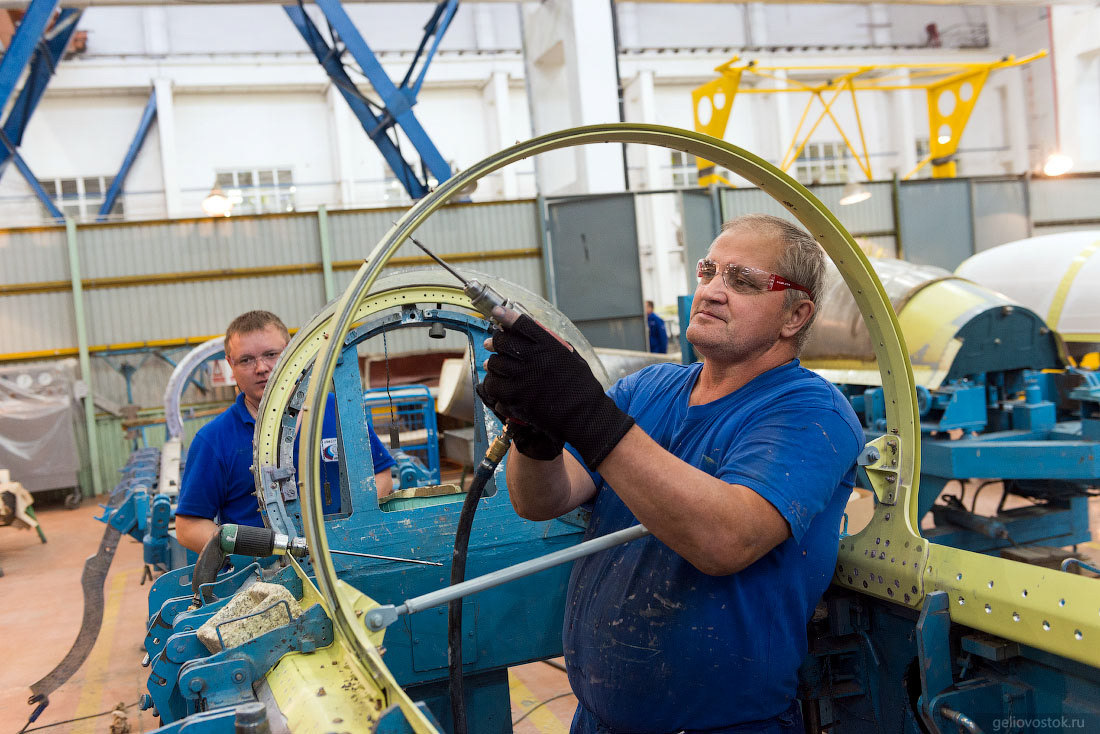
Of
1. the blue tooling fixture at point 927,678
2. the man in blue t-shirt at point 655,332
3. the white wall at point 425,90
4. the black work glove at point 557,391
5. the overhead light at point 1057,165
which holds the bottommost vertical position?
the blue tooling fixture at point 927,678

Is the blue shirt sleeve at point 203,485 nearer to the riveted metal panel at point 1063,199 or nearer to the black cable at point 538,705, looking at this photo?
the black cable at point 538,705

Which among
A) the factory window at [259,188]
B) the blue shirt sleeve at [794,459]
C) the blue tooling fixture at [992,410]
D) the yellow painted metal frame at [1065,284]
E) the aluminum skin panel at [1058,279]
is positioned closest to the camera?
the blue shirt sleeve at [794,459]

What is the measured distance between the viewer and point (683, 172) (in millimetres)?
18453

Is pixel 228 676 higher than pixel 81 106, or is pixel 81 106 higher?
pixel 81 106

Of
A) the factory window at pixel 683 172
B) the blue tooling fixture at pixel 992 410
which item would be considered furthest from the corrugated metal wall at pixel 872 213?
the blue tooling fixture at pixel 992 410

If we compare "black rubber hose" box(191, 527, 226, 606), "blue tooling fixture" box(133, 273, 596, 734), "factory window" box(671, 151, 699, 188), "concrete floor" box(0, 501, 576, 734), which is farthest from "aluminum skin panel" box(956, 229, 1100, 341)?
"factory window" box(671, 151, 699, 188)

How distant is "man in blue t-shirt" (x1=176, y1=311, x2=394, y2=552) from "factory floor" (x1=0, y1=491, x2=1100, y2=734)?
1484 millimetres

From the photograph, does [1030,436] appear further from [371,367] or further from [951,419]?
[371,367]

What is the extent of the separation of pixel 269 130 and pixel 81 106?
3476 millimetres

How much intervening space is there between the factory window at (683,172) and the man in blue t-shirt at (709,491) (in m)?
17.2

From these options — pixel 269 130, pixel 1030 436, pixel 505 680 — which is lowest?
pixel 505 680

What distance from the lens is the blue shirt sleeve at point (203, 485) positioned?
2.85 meters

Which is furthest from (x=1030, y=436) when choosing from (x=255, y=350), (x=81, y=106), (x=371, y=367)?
(x=81, y=106)

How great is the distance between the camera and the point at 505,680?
272 cm
